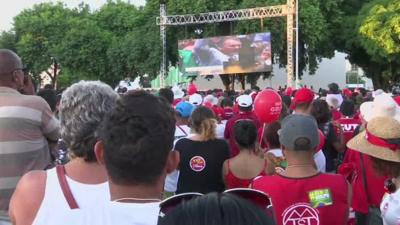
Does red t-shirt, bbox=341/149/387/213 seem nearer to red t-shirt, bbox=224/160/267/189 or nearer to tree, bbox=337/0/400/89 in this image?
red t-shirt, bbox=224/160/267/189

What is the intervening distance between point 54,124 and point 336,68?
173 ft

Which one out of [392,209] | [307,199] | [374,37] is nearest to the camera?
[392,209]

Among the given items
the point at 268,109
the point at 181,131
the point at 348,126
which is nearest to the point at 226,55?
the point at 348,126

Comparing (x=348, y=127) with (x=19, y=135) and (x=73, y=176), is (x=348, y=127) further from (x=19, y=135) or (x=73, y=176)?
(x=73, y=176)

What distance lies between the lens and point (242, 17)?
98.0ft

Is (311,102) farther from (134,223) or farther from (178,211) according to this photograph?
(178,211)

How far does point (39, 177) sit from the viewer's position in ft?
7.41

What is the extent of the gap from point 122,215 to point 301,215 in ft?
5.16

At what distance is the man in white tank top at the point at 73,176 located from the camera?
2191 mm

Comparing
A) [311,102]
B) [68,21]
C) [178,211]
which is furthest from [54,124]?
[68,21]

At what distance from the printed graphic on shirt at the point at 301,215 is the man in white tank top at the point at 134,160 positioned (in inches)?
56.1

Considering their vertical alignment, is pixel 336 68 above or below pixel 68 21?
below

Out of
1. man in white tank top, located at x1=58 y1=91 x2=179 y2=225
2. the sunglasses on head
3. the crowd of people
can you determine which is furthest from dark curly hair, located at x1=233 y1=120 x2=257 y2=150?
the sunglasses on head

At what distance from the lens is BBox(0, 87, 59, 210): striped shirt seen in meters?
3.65
